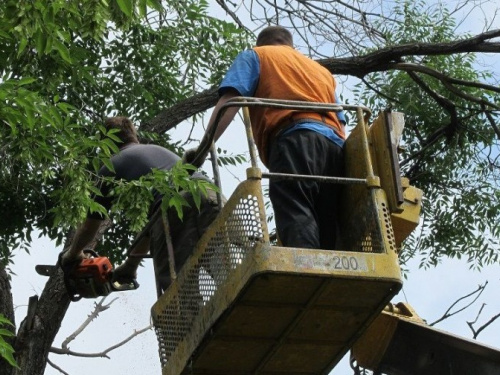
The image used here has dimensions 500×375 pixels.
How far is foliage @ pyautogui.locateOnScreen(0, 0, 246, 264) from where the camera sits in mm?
7020

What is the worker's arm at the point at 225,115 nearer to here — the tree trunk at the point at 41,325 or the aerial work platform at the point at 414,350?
the aerial work platform at the point at 414,350

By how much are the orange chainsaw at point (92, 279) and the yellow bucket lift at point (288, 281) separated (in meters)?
1.54

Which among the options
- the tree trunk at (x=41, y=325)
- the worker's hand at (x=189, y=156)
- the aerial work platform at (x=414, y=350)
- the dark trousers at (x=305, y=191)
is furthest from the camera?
the tree trunk at (x=41, y=325)

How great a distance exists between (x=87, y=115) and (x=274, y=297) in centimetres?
488

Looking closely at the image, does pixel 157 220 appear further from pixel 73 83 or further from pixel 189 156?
pixel 73 83

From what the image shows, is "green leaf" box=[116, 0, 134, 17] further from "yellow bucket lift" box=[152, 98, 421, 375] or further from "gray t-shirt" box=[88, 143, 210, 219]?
"gray t-shirt" box=[88, 143, 210, 219]

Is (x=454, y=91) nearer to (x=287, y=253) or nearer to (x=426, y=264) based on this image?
(x=426, y=264)

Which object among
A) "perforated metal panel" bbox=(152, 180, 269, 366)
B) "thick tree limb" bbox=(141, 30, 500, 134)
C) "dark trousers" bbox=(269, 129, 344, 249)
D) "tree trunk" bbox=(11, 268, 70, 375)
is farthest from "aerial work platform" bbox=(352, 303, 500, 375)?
"thick tree limb" bbox=(141, 30, 500, 134)

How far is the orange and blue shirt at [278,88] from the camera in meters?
7.39

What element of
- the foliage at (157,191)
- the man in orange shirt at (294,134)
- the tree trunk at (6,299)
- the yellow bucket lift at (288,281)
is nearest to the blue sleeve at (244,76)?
the man in orange shirt at (294,134)

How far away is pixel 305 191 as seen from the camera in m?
7.21

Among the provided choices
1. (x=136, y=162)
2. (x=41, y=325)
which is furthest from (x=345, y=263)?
(x=41, y=325)

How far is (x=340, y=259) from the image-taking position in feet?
22.1

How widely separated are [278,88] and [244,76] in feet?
0.65
